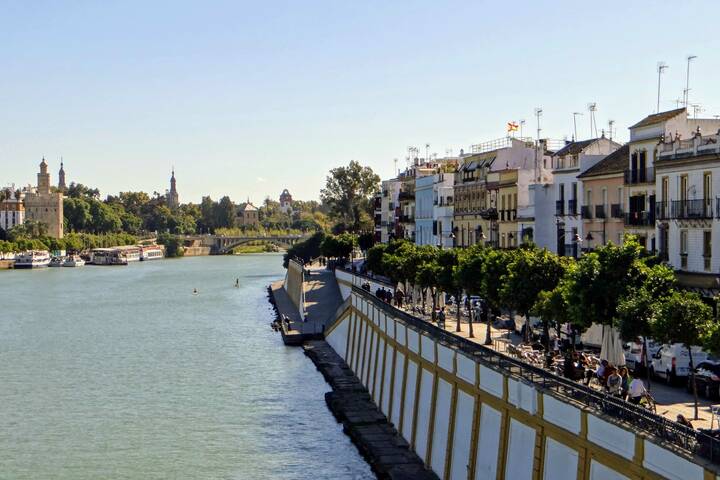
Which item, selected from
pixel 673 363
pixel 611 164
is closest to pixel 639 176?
pixel 611 164

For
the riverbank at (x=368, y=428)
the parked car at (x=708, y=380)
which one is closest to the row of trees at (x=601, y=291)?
the parked car at (x=708, y=380)

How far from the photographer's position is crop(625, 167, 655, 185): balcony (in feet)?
133

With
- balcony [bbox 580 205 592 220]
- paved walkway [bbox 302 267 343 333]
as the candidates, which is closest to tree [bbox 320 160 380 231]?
paved walkway [bbox 302 267 343 333]

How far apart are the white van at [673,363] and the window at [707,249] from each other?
681 cm

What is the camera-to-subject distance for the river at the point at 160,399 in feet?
115

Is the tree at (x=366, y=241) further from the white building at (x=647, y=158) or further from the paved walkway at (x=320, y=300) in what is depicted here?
the white building at (x=647, y=158)

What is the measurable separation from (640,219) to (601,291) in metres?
15.3

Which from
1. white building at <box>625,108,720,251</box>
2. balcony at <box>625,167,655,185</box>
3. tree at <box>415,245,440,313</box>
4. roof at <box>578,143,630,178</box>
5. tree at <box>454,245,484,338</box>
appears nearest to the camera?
white building at <box>625,108,720,251</box>

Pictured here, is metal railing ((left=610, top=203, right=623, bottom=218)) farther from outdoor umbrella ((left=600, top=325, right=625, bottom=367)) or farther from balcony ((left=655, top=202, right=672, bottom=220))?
outdoor umbrella ((left=600, top=325, right=625, bottom=367))

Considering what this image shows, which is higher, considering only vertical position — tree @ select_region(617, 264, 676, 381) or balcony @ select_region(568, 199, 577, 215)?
balcony @ select_region(568, 199, 577, 215)

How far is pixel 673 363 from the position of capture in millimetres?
27297

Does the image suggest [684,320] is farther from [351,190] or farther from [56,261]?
[56,261]

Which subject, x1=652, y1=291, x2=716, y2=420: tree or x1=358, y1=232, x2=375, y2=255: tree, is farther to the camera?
x1=358, y1=232, x2=375, y2=255: tree

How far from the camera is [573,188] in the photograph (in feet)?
166
